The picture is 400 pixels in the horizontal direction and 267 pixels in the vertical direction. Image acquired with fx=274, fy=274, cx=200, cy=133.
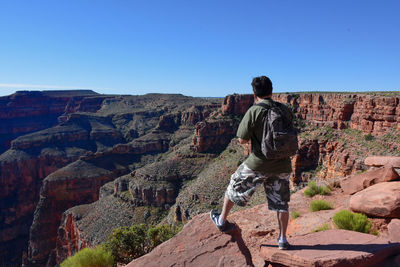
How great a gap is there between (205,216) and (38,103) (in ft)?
528

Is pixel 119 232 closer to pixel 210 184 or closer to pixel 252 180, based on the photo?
pixel 252 180

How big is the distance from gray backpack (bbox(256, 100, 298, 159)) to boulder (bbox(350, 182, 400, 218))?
433 cm

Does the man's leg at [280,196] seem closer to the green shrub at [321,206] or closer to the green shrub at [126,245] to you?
the green shrub at [321,206]

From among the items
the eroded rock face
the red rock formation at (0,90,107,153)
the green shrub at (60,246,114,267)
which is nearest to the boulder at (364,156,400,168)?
the green shrub at (60,246,114,267)

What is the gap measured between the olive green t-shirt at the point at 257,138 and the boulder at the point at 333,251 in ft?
5.61

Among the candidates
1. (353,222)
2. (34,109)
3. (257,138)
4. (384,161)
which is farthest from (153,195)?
(34,109)

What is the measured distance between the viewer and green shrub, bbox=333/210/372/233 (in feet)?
23.6

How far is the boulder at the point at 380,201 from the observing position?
7465mm

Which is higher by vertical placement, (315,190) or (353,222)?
(353,222)

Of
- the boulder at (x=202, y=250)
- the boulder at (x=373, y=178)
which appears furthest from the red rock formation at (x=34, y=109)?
the boulder at (x=373, y=178)

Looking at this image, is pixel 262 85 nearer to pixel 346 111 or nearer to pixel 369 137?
pixel 369 137

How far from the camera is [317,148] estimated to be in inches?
1388

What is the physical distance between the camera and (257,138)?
5438 mm

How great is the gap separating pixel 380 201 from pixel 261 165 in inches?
185
